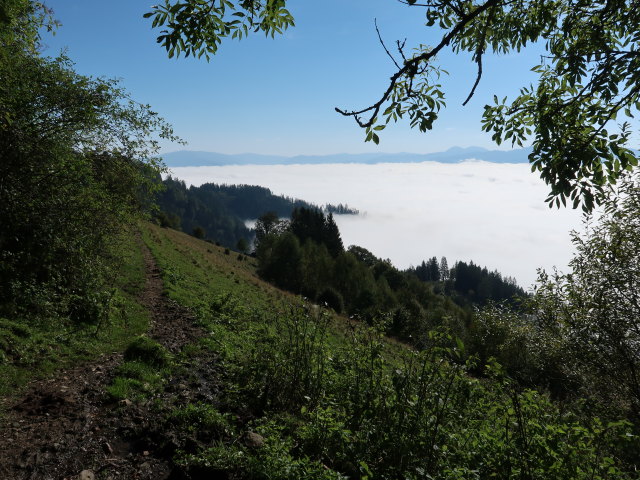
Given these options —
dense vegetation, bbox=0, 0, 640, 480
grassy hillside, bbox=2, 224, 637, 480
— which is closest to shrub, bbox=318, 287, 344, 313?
dense vegetation, bbox=0, 0, 640, 480

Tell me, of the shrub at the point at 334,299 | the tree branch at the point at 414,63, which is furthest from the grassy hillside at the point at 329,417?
the shrub at the point at 334,299

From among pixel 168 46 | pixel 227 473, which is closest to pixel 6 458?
pixel 227 473

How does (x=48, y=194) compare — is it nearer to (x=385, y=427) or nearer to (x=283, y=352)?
(x=283, y=352)

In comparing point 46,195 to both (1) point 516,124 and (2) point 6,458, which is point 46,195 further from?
(1) point 516,124

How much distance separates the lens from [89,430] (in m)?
6.12

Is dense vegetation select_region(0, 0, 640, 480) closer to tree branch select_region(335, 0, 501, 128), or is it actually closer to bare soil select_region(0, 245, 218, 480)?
bare soil select_region(0, 245, 218, 480)

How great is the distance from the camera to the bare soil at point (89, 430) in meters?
5.27

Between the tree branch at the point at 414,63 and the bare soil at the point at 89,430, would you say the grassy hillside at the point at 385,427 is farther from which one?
the tree branch at the point at 414,63

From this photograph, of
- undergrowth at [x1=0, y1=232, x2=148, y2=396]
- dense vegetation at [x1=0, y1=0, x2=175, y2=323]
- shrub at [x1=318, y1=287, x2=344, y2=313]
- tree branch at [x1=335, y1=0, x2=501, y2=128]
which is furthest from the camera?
shrub at [x1=318, y1=287, x2=344, y2=313]

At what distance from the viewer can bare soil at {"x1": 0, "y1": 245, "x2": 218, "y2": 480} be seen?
5.27 meters

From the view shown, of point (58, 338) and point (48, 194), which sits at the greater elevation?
point (48, 194)

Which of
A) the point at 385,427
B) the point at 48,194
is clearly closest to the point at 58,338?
the point at 48,194

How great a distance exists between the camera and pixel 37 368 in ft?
26.1

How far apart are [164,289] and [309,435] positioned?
14.0 metres
